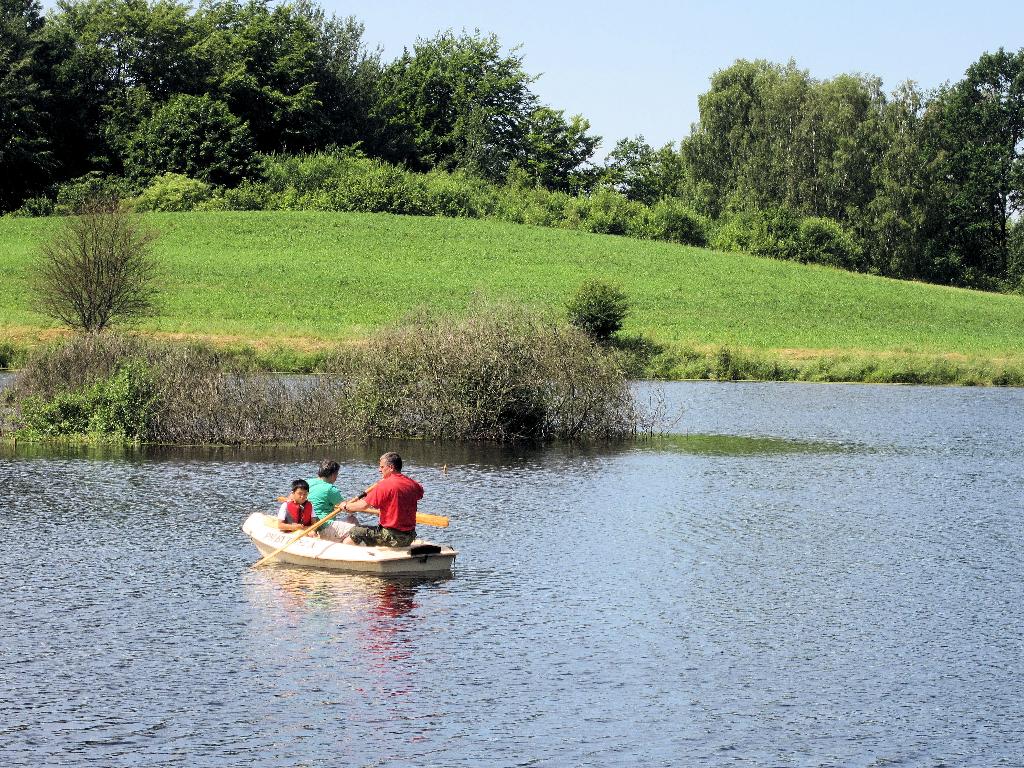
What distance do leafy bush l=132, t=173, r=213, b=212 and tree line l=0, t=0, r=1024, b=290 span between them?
11.6 ft

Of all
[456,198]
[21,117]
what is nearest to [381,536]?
[456,198]

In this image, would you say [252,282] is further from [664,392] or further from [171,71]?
[171,71]

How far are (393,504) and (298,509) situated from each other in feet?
6.34

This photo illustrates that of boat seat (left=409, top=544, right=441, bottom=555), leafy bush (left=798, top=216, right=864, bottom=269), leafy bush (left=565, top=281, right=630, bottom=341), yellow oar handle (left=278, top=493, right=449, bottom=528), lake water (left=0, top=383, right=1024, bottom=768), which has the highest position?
leafy bush (left=798, top=216, right=864, bottom=269)

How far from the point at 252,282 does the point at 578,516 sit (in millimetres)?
50565

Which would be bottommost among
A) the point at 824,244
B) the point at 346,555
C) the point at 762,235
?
the point at 346,555

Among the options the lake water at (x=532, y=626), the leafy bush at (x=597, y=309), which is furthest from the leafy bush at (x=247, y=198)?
the lake water at (x=532, y=626)

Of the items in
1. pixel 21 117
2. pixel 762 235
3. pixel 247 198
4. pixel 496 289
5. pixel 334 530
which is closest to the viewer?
pixel 334 530

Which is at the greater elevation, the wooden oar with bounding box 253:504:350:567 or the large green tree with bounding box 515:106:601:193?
the large green tree with bounding box 515:106:601:193

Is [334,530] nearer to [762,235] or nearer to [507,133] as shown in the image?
[762,235]

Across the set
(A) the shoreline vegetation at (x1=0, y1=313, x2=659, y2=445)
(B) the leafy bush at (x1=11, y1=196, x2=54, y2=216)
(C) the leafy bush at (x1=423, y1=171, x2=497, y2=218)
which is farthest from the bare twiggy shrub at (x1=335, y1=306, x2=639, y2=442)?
(B) the leafy bush at (x1=11, y1=196, x2=54, y2=216)

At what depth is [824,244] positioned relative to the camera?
332 ft

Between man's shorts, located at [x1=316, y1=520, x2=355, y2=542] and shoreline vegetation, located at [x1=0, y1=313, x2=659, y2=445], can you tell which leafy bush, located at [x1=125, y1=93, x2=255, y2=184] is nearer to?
shoreline vegetation, located at [x1=0, y1=313, x2=659, y2=445]

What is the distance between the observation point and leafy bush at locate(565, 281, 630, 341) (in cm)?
5766
